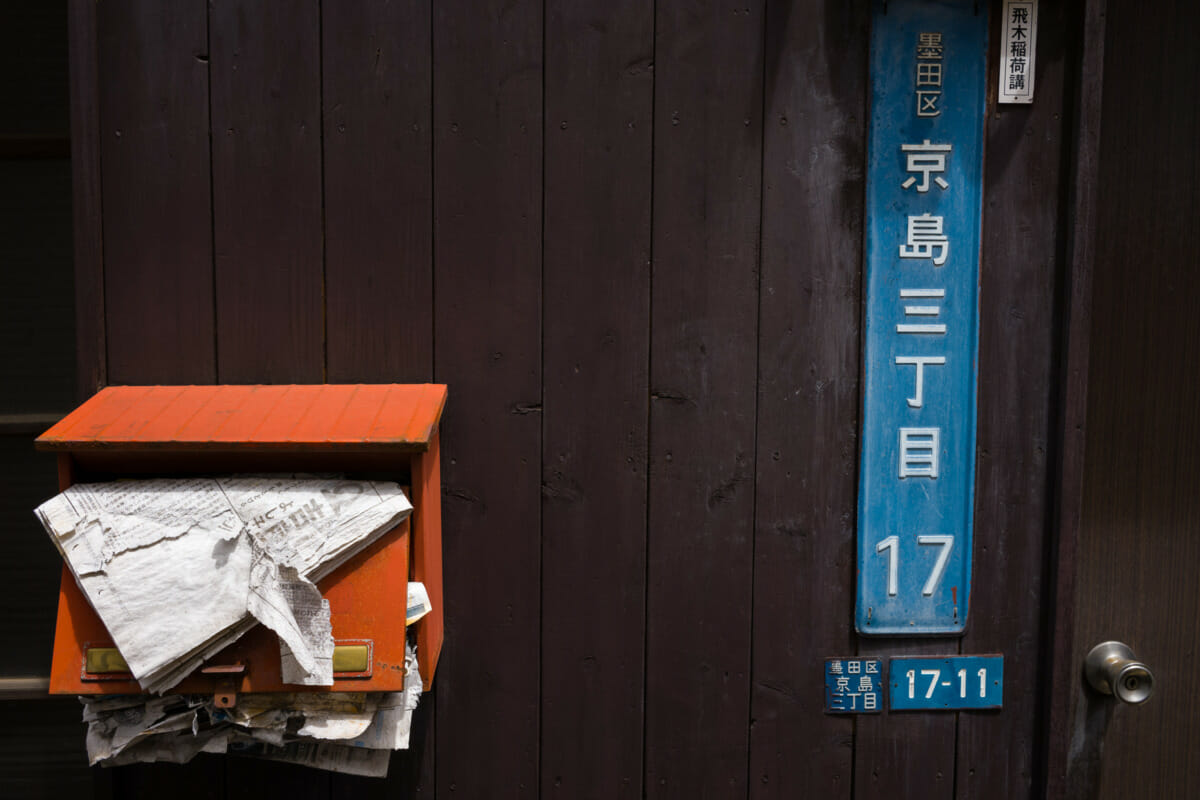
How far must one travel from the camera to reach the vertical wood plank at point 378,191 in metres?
1.45

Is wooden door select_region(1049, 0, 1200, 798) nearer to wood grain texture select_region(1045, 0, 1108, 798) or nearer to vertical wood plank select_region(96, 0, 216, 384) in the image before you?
wood grain texture select_region(1045, 0, 1108, 798)

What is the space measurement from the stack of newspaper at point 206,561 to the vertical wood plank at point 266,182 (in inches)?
15.3

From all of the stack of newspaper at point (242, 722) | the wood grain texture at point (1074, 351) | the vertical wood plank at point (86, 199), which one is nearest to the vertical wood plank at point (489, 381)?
the stack of newspaper at point (242, 722)

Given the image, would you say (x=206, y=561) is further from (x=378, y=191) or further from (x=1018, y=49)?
(x=1018, y=49)

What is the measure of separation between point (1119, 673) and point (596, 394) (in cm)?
138

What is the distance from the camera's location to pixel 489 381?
4.88 ft

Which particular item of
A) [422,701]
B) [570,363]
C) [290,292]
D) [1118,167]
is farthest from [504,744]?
[1118,167]

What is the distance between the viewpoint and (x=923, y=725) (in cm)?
156

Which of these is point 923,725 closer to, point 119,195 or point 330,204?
point 330,204

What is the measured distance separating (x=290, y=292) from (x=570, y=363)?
0.60 meters

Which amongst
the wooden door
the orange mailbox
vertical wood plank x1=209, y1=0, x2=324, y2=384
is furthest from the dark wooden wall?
the wooden door

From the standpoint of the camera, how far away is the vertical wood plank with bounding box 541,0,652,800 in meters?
1.47

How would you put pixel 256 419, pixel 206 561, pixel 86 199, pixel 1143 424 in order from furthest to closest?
1. pixel 1143 424
2. pixel 86 199
3. pixel 256 419
4. pixel 206 561

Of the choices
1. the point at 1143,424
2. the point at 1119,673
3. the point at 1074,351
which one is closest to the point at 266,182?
the point at 1074,351
